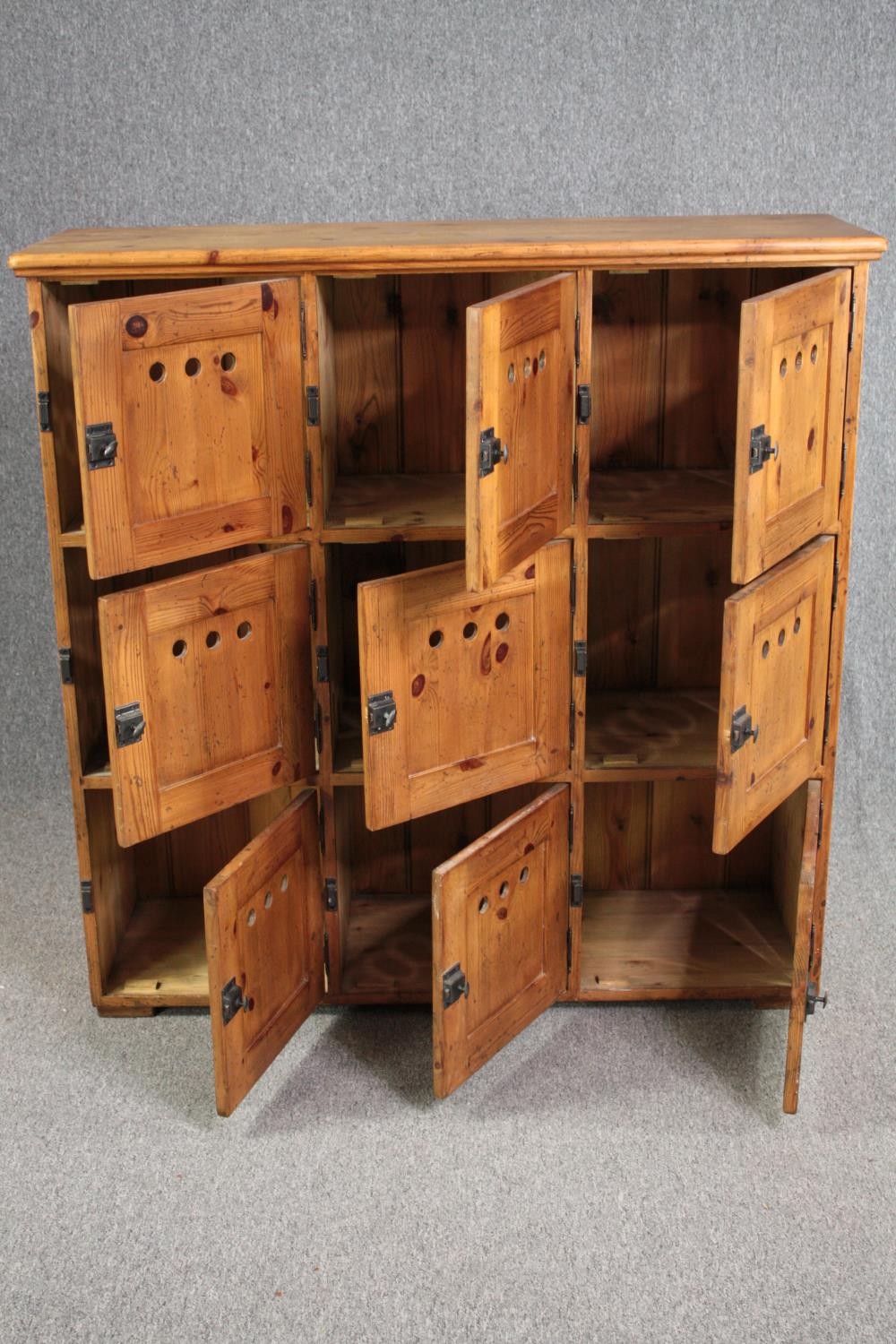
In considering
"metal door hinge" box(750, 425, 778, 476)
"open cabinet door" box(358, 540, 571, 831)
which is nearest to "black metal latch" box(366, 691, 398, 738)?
"open cabinet door" box(358, 540, 571, 831)

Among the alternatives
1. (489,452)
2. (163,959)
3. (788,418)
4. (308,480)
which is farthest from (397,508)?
(163,959)

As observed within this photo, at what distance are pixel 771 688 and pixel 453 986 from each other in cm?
59

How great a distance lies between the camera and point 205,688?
7.93 ft

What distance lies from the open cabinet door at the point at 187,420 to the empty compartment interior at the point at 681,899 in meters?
0.87

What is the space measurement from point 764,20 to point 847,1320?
211cm

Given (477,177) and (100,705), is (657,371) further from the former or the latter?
(100,705)

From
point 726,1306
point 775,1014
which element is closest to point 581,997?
point 775,1014

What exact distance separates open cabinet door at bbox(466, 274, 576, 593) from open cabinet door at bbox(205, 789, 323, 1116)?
545mm

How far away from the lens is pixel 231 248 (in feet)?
7.79

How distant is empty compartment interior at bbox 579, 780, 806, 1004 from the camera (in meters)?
2.76

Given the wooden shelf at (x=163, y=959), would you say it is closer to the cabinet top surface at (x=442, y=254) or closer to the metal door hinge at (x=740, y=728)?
the metal door hinge at (x=740, y=728)

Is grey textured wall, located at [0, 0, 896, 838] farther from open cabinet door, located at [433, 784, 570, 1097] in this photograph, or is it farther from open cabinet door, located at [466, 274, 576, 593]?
open cabinet door, located at [433, 784, 570, 1097]

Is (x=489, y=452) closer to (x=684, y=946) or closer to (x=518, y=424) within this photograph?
(x=518, y=424)

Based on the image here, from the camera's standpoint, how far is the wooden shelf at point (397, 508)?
2.51 m
